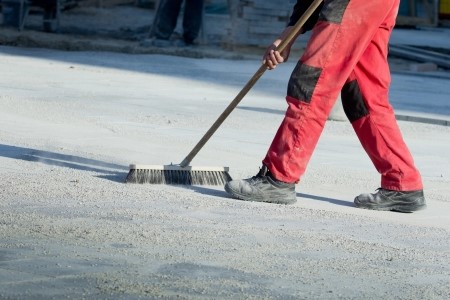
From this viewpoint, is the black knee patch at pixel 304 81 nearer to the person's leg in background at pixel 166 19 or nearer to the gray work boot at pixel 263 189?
the gray work boot at pixel 263 189

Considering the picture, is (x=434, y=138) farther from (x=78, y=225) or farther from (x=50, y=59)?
(x=50, y=59)

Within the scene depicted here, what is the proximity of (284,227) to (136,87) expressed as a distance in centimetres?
678

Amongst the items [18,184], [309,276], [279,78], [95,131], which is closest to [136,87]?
[279,78]

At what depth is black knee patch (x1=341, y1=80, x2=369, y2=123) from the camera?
644cm

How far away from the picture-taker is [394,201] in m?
6.57

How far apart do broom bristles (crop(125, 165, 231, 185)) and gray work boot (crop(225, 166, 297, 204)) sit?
37 cm

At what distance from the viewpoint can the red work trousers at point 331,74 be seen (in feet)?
20.4

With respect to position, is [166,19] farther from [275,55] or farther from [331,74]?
[331,74]

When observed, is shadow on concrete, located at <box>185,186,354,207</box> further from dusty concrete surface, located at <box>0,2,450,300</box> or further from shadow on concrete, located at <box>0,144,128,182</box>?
shadow on concrete, located at <box>0,144,128,182</box>

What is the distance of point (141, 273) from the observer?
15.4 ft

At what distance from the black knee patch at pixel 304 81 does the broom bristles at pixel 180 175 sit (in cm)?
81

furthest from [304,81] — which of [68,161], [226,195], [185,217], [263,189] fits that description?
[68,161]

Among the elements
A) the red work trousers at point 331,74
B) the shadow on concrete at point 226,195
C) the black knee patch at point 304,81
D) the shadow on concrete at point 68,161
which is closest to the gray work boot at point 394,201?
the shadow on concrete at point 226,195

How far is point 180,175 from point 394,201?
3.70 feet
